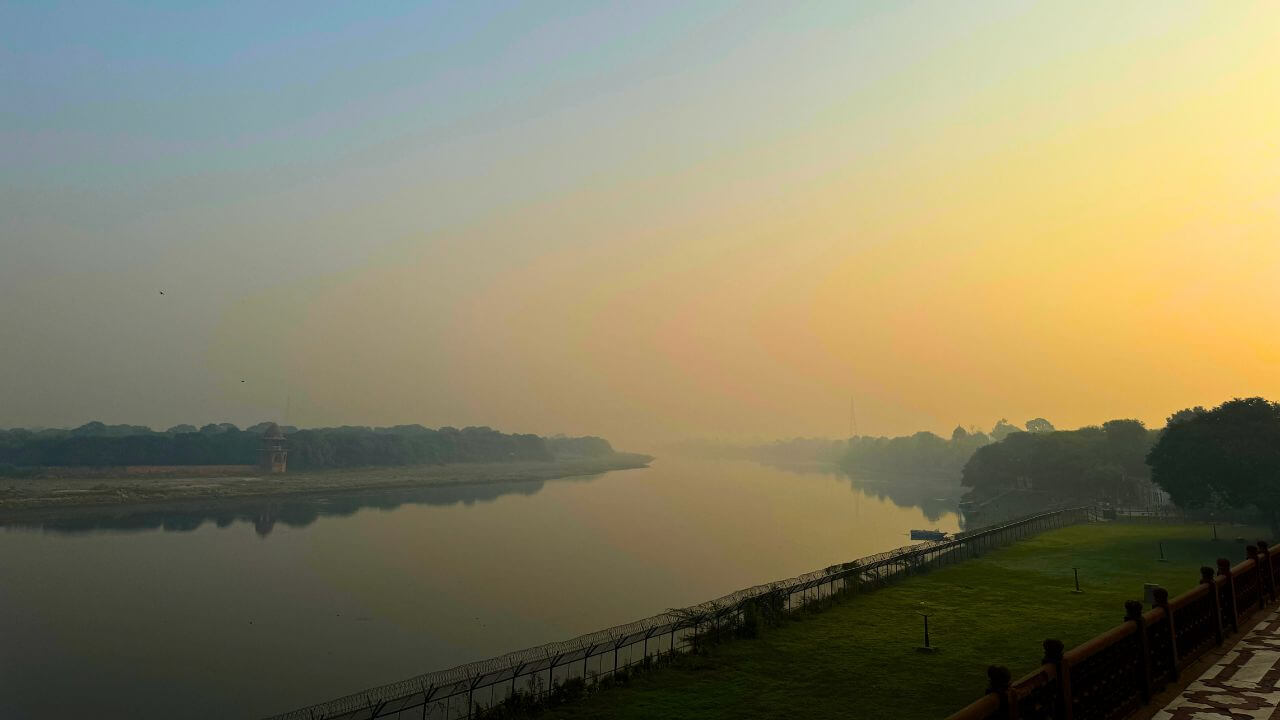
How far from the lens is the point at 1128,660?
11719 mm

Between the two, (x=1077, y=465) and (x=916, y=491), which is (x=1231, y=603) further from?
(x=916, y=491)

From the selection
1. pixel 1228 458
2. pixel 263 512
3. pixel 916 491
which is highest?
pixel 1228 458

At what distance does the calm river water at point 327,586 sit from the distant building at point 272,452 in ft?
167

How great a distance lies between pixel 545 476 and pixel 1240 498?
14339 centimetres

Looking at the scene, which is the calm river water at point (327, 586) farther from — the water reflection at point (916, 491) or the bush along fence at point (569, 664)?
the water reflection at point (916, 491)

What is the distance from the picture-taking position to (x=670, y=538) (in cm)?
7169

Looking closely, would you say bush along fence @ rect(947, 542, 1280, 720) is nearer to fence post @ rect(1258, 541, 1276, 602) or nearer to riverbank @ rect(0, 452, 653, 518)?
fence post @ rect(1258, 541, 1276, 602)

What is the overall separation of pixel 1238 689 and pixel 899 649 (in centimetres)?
1378

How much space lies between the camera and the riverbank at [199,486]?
287ft

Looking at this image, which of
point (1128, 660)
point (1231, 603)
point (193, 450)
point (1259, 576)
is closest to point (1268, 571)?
point (1259, 576)

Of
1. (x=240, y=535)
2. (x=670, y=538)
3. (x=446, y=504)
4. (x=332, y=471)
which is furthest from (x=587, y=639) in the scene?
(x=332, y=471)

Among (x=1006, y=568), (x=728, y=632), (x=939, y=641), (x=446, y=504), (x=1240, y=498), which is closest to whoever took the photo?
(x=939, y=641)

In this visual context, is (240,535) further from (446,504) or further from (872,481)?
(872,481)

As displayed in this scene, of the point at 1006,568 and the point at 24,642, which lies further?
the point at 1006,568
